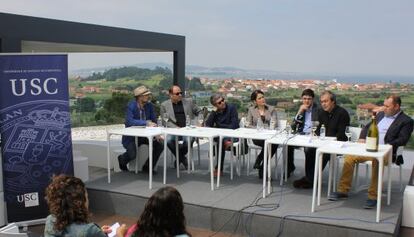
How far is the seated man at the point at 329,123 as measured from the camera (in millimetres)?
4363

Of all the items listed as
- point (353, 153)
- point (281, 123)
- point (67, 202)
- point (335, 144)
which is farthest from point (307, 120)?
point (67, 202)

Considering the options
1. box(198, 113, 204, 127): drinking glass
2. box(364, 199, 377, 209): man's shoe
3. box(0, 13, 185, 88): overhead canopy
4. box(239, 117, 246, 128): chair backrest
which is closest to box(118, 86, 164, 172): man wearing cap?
box(198, 113, 204, 127): drinking glass

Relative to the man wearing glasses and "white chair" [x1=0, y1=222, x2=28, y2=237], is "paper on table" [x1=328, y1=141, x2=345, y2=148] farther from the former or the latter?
"white chair" [x1=0, y1=222, x2=28, y2=237]

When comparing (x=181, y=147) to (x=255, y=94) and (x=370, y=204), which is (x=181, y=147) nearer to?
(x=255, y=94)

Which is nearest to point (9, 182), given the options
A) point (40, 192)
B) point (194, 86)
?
point (40, 192)

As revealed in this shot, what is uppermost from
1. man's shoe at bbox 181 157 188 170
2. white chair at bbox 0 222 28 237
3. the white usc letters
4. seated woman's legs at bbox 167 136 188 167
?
the white usc letters

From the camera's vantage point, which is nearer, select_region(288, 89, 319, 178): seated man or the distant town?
select_region(288, 89, 319, 178): seated man

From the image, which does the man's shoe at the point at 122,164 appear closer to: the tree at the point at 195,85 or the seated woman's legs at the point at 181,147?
the seated woman's legs at the point at 181,147

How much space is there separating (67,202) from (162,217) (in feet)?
1.77

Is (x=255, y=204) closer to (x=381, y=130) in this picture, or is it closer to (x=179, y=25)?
(x=381, y=130)

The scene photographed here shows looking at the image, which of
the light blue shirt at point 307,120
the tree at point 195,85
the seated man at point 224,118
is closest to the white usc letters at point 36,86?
the seated man at point 224,118

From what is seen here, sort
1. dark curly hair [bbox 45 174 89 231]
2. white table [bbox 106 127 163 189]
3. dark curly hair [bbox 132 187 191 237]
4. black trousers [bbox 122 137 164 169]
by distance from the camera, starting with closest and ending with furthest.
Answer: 1. dark curly hair [bbox 132 187 191 237]
2. dark curly hair [bbox 45 174 89 231]
3. white table [bbox 106 127 163 189]
4. black trousers [bbox 122 137 164 169]

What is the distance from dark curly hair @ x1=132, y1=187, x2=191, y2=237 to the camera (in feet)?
5.43

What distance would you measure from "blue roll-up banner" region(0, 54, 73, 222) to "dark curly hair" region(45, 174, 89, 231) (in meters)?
1.98
